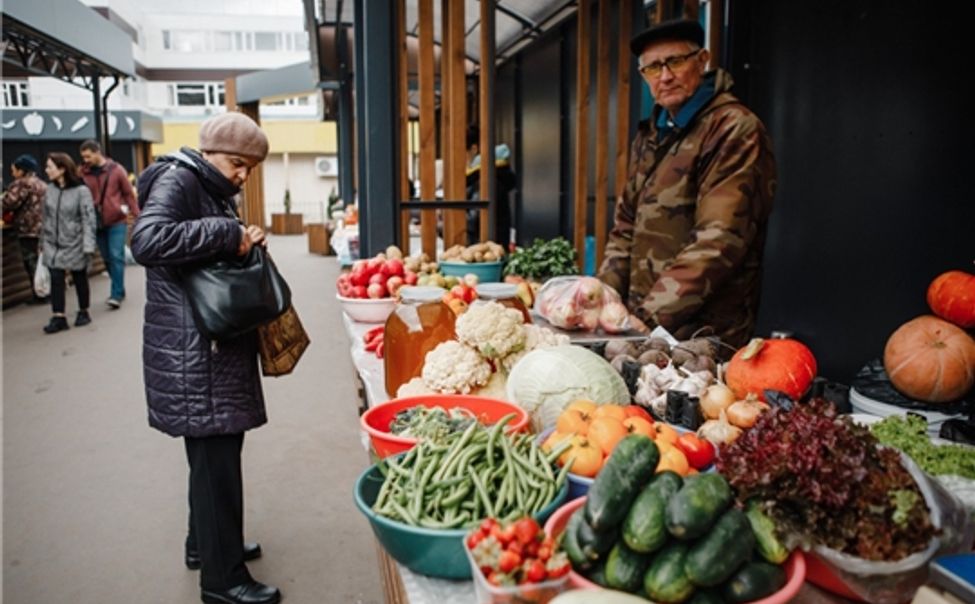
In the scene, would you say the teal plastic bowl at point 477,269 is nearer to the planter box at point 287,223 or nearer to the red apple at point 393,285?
the red apple at point 393,285

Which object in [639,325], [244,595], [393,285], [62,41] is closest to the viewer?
[639,325]

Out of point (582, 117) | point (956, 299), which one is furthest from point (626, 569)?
point (582, 117)

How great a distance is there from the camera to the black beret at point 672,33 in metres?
2.92

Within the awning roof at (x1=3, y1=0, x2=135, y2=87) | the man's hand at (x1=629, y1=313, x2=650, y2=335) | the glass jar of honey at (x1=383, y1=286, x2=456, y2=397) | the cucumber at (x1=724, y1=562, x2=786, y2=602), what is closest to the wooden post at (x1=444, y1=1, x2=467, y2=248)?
the man's hand at (x1=629, y1=313, x2=650, y2=335)

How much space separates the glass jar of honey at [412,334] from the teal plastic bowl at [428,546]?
3.63 feet

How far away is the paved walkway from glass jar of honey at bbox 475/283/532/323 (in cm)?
152

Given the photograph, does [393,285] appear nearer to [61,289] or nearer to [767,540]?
[767,540]

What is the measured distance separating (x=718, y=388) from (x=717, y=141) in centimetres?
136

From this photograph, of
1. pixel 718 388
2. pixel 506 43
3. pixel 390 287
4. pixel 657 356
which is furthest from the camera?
pixel 506 43

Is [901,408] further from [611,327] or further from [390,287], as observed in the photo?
[390,287]

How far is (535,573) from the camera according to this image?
3.85 feet

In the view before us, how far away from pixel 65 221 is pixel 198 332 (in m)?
7.32

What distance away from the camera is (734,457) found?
4.57 feet

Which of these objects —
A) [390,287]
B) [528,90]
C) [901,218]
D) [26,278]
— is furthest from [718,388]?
[26,278]
